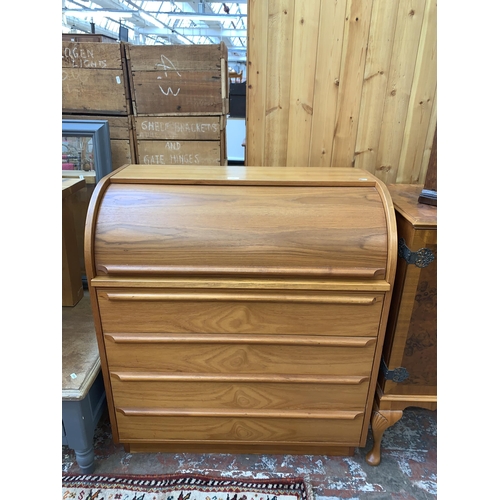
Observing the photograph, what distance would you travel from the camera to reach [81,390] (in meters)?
1.34

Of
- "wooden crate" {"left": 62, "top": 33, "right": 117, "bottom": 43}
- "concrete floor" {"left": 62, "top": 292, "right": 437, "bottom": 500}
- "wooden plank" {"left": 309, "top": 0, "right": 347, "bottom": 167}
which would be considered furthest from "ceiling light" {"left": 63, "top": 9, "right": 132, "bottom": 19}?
"concrete floor" {"left": 62, "top": 292, "right": 437, "bottom": 500}

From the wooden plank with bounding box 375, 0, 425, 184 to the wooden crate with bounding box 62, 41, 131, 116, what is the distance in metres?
1.24

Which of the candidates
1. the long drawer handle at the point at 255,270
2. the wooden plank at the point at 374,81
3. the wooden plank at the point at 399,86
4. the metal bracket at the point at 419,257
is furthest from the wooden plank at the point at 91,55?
the metal bracket at the point at 419,257

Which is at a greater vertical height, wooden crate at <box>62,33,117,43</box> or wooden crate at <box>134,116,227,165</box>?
wooden crate at <box>62,33,117,43</box>

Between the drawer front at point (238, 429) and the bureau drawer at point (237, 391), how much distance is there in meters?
0.06

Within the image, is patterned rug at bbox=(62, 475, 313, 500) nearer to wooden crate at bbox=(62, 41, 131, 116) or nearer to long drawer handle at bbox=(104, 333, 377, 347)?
long drawer handle at bbox=(104, 333, 377, 347)

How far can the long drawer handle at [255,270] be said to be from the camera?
3.97 feet

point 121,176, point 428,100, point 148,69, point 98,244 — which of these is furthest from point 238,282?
point 428,100

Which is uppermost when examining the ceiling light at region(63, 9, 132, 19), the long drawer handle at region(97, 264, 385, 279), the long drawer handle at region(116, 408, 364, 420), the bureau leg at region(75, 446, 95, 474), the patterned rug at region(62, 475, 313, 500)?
the ceiling light at region(63, 9, 132, 19)

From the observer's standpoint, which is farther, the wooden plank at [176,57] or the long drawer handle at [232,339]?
the wooden plank at [176,57]

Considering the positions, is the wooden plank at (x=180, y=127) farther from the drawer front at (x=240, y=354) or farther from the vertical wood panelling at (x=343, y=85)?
the drawer front at (x=240, y=354)

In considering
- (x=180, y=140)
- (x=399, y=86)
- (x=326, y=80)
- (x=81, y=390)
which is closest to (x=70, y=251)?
(x=81, y=390)

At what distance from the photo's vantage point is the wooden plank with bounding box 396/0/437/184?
60.1 inches

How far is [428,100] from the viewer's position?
1623mm
